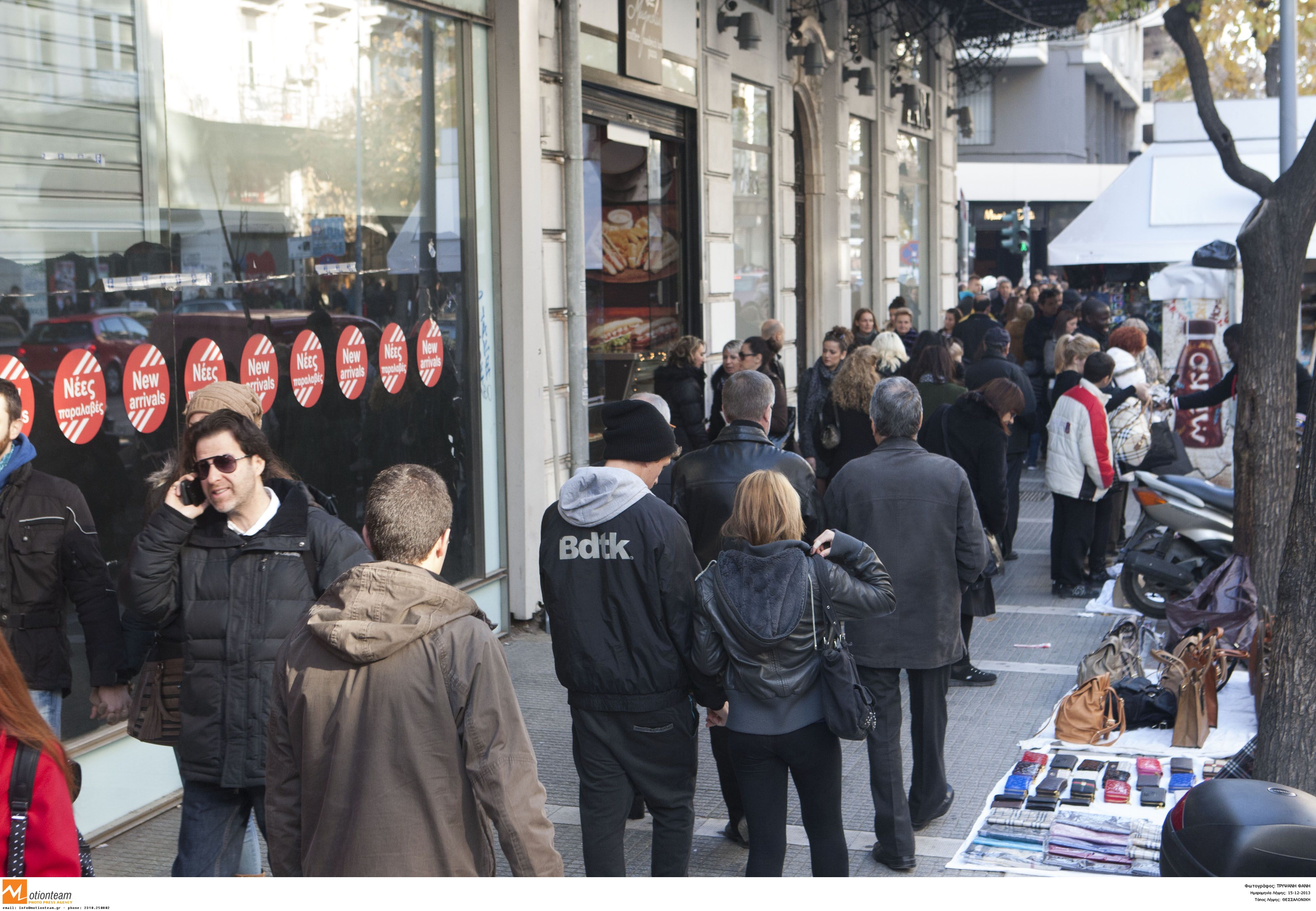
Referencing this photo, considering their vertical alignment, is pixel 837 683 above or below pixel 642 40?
below

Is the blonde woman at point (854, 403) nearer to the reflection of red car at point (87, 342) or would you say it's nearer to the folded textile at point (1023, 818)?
the folded textile at point (1023, 818)

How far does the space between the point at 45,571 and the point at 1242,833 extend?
3.69 metres

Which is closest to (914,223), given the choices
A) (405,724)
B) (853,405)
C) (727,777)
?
(853,405)

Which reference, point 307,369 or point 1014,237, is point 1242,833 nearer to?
point 307,369

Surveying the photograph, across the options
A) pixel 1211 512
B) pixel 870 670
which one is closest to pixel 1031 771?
pixel 870 670

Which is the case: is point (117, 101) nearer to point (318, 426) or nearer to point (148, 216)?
point (148, 216)

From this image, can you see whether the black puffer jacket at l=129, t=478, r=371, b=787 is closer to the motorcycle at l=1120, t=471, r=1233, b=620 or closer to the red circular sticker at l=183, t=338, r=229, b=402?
the red circular sticker at l=183, t=338, r=229, b=402

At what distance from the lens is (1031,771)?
5.98m

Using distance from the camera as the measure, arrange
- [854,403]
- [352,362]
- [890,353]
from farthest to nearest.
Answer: [890,353] < [854,403] < [352,362]

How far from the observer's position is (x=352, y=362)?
739 centimetres

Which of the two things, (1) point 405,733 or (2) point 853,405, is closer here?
(1) point 405,733

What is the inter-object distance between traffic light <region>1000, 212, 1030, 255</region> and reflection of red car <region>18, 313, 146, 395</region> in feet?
118

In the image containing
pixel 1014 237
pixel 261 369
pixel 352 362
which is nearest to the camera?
pixel 261 369

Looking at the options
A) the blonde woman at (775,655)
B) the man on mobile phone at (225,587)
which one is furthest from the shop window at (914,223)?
the man on mobile phone at (225,587)
